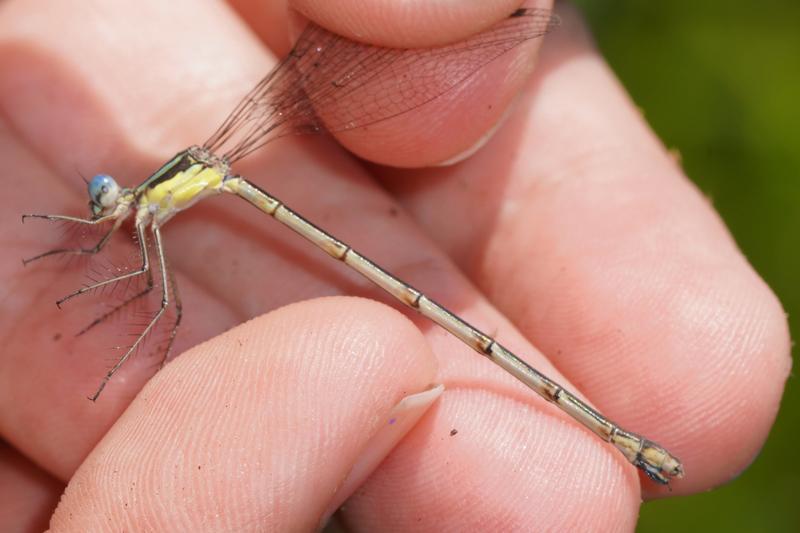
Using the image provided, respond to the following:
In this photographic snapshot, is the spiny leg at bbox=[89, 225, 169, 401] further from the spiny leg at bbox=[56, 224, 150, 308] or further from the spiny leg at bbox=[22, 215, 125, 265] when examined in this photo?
the spiny leg at bbox=[22, 215, 125, 265]

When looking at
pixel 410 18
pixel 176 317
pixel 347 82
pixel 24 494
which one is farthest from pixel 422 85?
pixel 24 494

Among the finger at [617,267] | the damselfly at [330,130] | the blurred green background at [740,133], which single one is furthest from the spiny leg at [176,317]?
the blurred green background at [740,133]

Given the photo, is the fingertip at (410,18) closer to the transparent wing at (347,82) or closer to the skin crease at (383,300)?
the skin crease at (383,300)

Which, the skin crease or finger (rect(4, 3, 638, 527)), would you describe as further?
finger (rect(4, 3, 638, 527))

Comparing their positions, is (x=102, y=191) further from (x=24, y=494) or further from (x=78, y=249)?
(x=24, y=494)

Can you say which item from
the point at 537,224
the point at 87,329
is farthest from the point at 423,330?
the point at 87,329

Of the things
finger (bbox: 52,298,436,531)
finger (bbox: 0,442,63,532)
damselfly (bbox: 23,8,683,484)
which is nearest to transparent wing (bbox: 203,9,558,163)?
damselfly (bbox: 23,8,683,484)

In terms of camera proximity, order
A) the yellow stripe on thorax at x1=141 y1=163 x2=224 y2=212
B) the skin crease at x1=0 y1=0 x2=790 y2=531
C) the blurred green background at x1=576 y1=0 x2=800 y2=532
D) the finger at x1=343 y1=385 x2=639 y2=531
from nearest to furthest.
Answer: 1. the skin crease at x1=0 y1=0 x2=790 y2=531
2. the finger at x1=343 y1=385 x2=639 y2=531
3. the yellow stripe on thorax at x1=141 y1=163 x2=224 y2=212
4. the blurred green background at x1=576 y1=0 x2=800 y2=532
